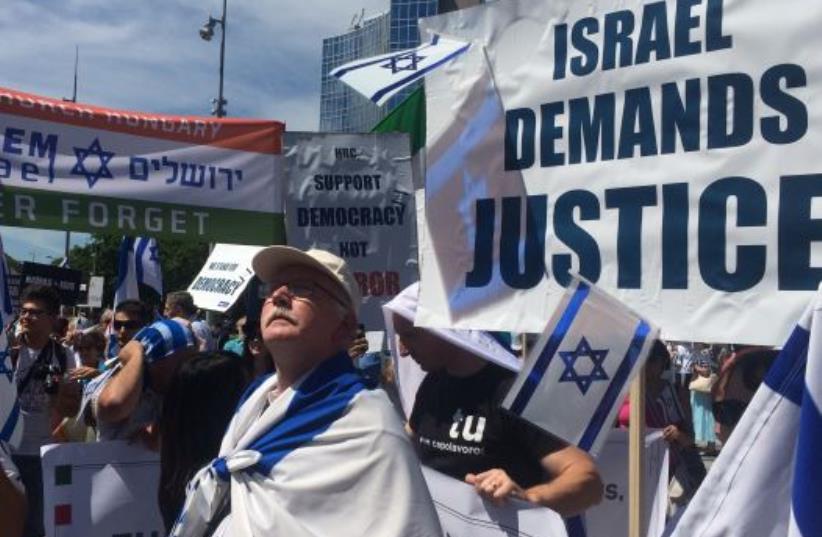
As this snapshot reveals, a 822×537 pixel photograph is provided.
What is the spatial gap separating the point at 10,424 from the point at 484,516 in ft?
5.66

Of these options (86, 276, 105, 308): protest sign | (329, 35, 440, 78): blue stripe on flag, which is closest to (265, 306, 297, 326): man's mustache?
(329, 35, 440, 78): blue stripe on flag

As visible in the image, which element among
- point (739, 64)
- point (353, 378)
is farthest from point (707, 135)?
point (353, 378)

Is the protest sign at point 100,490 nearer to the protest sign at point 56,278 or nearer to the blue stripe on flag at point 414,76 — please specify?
the blue stripe on flag at point 414,76

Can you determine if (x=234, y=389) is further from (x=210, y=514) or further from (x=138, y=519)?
(x=210, y=514)

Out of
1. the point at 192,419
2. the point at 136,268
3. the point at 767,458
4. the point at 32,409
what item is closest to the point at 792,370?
the point at 767,458

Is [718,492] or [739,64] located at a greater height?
[739,64]

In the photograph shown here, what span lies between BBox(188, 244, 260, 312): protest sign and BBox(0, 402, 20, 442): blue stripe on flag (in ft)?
16.0

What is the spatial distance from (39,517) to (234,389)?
227 cm

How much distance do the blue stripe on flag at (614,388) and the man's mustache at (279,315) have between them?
837 mm

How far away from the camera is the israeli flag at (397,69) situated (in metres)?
3.46

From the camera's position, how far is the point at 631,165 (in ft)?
9.87

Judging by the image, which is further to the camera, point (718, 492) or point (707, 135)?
point (707, 135)

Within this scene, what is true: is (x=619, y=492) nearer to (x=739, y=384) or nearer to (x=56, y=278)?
(x=739, y=384)

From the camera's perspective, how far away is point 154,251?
970cm
